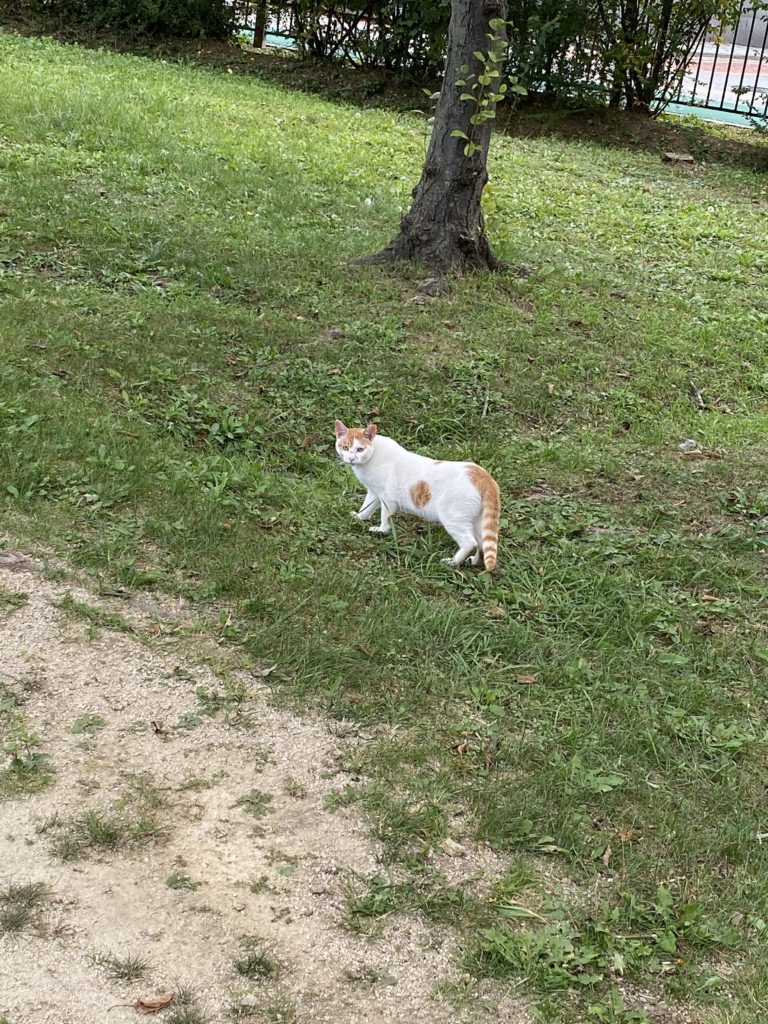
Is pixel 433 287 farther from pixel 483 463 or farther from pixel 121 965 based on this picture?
pixel 121 965

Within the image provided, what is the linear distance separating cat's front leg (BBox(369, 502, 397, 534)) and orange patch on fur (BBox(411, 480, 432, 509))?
0.14 m

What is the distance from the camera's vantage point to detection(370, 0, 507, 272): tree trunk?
7.52 metres

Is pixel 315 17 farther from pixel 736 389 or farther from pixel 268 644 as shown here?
pixel 268 644

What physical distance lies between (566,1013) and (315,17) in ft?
54.2

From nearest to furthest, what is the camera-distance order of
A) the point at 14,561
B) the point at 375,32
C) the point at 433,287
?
the point at 14,561 < the point at 433,287 < the point at 375,32

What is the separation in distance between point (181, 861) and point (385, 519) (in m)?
2.18

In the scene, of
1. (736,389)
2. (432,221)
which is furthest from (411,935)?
(432,221)

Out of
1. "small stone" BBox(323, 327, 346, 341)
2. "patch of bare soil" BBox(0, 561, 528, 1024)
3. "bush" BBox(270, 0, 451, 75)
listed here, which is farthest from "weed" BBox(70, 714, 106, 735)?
"bush" BBox(270, 0, 451, 75)

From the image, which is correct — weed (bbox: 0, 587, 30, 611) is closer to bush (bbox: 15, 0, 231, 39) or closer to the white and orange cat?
the white and orange cat

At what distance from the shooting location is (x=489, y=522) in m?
4.61

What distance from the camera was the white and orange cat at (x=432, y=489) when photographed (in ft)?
15.1

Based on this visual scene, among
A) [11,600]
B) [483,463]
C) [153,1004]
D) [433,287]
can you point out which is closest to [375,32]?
[433,287]

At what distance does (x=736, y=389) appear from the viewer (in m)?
7.09

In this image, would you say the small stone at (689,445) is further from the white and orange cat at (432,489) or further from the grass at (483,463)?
the white and orange cat at (432,489)
